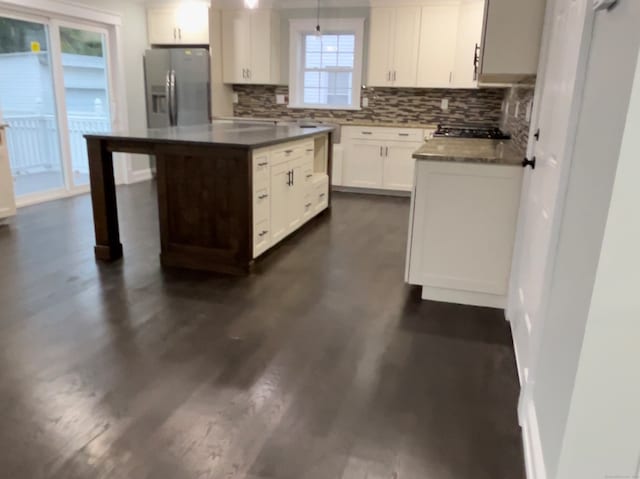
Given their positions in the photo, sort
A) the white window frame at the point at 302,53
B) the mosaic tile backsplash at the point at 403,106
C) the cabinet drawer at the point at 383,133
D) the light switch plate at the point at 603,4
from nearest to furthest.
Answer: the light switch plate at the point at 603,4 < the cabinet drawer at the point at 383,133 < the mosaic tile backsplash at the point at 403,106 < the white window frame at the point at 302,53

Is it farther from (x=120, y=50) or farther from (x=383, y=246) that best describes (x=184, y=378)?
(x=120, y=50)

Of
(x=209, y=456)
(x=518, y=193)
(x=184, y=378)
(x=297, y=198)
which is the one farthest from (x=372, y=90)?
→ (x=209, y=456)

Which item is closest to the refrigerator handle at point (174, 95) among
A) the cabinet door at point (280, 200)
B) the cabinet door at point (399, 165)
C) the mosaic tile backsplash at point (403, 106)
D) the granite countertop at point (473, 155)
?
the mosaic tile backsplash at point (403, 106)

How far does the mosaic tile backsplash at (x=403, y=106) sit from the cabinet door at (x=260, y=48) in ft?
0.88

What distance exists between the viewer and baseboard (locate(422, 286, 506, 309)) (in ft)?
9.65

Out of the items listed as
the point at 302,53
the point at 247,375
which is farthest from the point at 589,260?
the point at 302,53

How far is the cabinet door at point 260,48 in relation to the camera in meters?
6.48

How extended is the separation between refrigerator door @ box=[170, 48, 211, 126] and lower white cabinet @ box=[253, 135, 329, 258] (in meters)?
2.35

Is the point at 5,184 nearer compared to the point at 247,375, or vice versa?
the point at 247,375

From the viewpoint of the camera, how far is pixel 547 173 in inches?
76.0

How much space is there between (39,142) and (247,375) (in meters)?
4.71

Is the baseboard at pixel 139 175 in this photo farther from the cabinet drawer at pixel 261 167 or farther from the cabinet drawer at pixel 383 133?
the cabinet drawer at pixel 261 167

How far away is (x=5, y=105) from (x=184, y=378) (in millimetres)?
4422

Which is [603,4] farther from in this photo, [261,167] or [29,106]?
[29,106]
